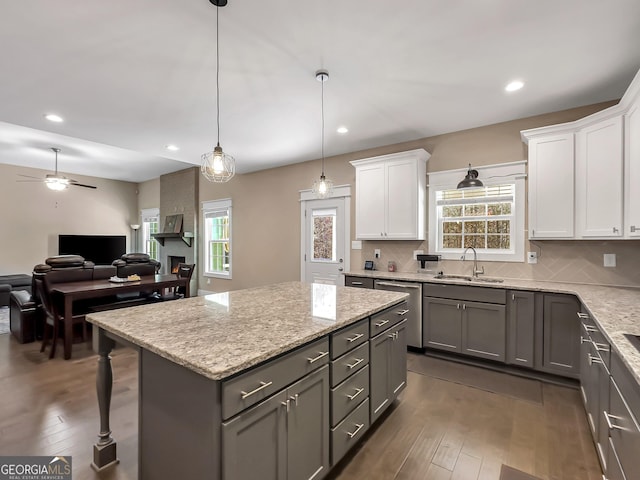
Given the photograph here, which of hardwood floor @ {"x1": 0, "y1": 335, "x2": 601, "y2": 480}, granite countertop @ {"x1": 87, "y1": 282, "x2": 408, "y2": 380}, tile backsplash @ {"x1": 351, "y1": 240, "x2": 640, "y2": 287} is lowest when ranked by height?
hardwood floor @ {"x1": 0, "y1": 335, "x2": 601, "y2": 480}

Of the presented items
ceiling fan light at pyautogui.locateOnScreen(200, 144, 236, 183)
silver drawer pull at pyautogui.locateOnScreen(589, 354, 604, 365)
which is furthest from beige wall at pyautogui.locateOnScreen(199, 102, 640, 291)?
ceiling fan light at pyautogui.locateOnScreen(200, 144, 236, 183)

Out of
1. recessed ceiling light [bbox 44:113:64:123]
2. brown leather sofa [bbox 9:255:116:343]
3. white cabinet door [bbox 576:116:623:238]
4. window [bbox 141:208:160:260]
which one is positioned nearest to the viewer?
white cabinet door [bbox 576:116:623:238]

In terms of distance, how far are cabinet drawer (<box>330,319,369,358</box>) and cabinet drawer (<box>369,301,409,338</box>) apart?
8cm

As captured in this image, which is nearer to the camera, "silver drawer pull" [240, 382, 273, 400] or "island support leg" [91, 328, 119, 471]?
"silver drawer pull" [240, 382, 273, 400]

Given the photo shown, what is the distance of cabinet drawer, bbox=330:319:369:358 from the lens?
1.69 meters

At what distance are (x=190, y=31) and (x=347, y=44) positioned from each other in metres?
1.09

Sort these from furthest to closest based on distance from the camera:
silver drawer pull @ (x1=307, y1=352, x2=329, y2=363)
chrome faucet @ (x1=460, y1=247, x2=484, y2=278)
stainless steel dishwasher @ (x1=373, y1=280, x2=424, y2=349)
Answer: chrome faucet @ (x1=460, y1=247, x2=484, y2=278), stainless steel dishwasher @ (x1=373, y1=280, x2=424, y2=349), silver drawer pull @ (x1=307, y1=352, x2=329, y2=363)

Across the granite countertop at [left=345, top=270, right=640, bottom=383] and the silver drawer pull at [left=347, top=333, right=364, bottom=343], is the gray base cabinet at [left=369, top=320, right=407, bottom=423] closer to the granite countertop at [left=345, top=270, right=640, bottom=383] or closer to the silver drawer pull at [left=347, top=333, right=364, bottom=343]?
the silver drawer pull at [left=347, top=333, right=364, bottom=343]

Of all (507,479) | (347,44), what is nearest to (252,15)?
(347,44)

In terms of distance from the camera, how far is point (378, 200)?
421 centimetres

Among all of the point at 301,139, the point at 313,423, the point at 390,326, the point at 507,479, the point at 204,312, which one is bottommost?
the point at 507,479

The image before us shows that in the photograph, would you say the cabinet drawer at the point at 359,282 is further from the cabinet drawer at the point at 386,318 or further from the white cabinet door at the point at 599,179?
the white cabinet door at the point at 599,179

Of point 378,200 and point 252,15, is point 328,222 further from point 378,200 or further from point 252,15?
point 252,15

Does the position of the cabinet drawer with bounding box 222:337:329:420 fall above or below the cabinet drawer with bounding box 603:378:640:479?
above
